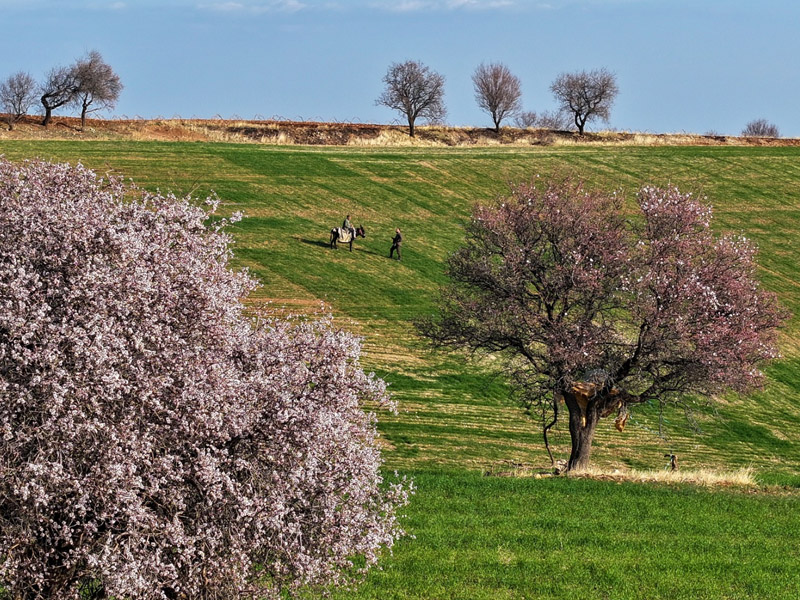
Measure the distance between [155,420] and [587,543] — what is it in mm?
13514

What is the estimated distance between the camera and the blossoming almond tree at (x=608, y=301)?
31484 millimetres

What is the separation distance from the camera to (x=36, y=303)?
528 inches

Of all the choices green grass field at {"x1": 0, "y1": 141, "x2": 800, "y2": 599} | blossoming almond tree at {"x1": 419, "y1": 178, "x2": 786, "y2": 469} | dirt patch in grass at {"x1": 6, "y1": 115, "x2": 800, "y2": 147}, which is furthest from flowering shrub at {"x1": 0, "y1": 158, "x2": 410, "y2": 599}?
dirt patch in grass at {"x1": 6, "y1": 115, "x2": 800, "y2": 147}

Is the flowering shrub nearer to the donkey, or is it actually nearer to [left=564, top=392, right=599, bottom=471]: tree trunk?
[left=564, top=392, right=599, bottom=471]: tree trunk

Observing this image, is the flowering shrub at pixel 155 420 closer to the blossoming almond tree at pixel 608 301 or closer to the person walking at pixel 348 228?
the blossoming almond tree at pixel 608 301

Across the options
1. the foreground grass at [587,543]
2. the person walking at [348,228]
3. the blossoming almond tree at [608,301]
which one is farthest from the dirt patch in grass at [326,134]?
the foreground grass at [587,543]

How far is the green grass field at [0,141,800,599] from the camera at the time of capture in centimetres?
2205

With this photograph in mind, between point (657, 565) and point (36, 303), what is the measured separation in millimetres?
14931

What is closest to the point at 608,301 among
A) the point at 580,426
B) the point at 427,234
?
the point at 580,426

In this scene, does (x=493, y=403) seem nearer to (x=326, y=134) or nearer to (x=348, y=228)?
(x=348, y=228)

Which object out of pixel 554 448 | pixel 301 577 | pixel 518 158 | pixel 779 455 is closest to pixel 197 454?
pixel 301 577

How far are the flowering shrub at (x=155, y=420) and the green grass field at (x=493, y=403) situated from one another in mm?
1795

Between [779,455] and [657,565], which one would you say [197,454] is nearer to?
[657,565]

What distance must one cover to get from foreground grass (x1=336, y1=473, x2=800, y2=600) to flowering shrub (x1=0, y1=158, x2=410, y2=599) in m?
4.83
